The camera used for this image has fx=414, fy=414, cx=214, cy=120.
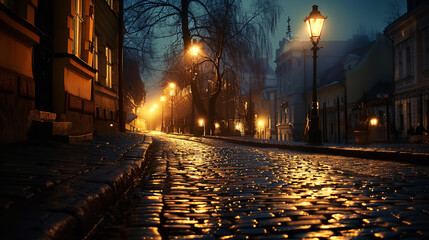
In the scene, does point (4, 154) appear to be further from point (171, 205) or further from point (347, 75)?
point (347, 75)

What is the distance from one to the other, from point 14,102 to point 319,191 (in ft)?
14.0

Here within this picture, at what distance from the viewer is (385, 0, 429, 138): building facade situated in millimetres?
25578

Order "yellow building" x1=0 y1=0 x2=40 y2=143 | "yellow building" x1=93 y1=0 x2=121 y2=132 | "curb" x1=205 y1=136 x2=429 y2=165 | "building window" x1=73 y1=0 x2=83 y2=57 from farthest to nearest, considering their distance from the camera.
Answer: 1. "yellow building" x1=93 y1=0 x2=121 y2=132
2. "building window" x1=73 y1=0 x2=83 y2=57
3. "curb" x1=205 y1=136 x2=429 y2=165
4. "yellow building" x1=0 y1=0 x2=40 y2=143

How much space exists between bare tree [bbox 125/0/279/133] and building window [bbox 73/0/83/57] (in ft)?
36.9

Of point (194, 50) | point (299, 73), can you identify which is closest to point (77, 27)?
point (194, 50)

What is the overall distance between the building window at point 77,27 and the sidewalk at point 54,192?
5.63m

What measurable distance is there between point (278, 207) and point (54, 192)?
73.0 inches

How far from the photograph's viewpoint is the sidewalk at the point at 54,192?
2061 millimetres

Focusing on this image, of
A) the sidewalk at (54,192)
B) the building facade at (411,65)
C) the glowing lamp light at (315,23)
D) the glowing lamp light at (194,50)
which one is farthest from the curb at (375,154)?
the building facade at (411,65)

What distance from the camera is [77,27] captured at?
418 inches

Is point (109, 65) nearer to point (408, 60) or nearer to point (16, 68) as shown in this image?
point (16, 68)

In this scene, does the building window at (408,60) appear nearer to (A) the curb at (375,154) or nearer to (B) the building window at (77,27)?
(A) the curb at (375,154)

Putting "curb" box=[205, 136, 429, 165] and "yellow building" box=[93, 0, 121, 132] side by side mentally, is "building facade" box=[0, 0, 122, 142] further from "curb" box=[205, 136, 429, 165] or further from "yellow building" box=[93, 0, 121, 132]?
"curb" box=[205, 136, 429, 165]

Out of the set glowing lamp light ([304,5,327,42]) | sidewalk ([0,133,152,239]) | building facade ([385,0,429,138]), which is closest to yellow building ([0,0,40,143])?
sidewalk ([0,133,152,239])
